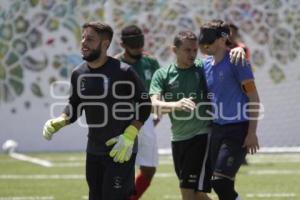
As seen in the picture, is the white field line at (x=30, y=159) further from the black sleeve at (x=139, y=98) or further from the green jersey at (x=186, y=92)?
the black sleeve at (x=139, y=98)

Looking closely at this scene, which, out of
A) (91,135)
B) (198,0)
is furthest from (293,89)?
(91,135)

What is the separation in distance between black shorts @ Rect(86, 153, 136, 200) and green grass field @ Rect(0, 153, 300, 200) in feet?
10.2

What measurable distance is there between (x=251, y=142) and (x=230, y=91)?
1.52 feet

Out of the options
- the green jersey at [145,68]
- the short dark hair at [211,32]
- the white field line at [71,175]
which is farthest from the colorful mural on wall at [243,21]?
the short dark hair at [211,32]

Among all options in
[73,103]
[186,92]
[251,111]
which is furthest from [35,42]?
[251,111]

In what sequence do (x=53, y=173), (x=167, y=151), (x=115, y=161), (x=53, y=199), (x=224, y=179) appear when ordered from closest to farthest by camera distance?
(x=115, y=161) → (x=224, y=179) → (x=53, y=199) → (x=53, y=173) → (x=167, y=151)

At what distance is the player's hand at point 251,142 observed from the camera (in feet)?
21.6

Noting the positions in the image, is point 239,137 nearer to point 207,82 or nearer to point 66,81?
point 207,82

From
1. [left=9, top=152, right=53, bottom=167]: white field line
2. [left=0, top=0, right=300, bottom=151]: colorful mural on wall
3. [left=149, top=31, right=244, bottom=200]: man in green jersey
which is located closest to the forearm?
[left=149, top=31, right=244, bottom=200]: man in green jersey

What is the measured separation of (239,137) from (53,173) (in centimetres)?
602

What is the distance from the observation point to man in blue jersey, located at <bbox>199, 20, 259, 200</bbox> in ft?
21.6

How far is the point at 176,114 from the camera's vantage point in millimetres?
7273

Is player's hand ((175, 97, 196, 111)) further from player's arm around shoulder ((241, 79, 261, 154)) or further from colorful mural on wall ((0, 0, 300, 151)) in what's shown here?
colorful mural on wall ((0, 0, 300, 151))

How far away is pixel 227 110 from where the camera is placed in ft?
22.1
